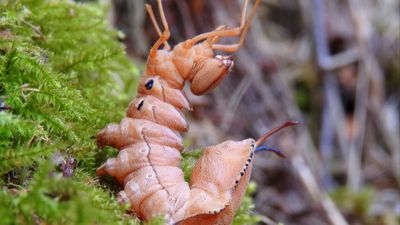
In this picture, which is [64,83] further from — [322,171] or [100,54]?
[322,171]

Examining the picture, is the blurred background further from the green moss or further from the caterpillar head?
the caterpillar head

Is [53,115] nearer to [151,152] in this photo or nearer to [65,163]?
[65,163]

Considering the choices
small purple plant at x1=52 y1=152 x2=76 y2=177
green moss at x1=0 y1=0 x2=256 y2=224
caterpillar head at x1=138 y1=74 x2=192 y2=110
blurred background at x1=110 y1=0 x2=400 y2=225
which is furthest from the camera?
blurred background at x1=110 y1=0 x2=400 y2=225

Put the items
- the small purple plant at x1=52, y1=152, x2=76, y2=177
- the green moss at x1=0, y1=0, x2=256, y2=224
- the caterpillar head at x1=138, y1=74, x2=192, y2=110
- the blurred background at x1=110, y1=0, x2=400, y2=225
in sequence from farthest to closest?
1. the blurred background at x1=110, y1=0, x2=400, y2=225
2. the caterpillar head at x1=138, y1=74, x2=192, y2=110
3. the small purple plant at x1=52, y1=152, x2=76, y2=177
4. the green moss at x1=0, y1=0, x2=256, y2=224

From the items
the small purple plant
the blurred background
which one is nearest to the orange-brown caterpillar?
the small purple plant

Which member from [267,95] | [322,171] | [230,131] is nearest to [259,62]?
[267,95]

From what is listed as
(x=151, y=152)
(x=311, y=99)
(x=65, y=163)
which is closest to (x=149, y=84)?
(x=151, y=152)
